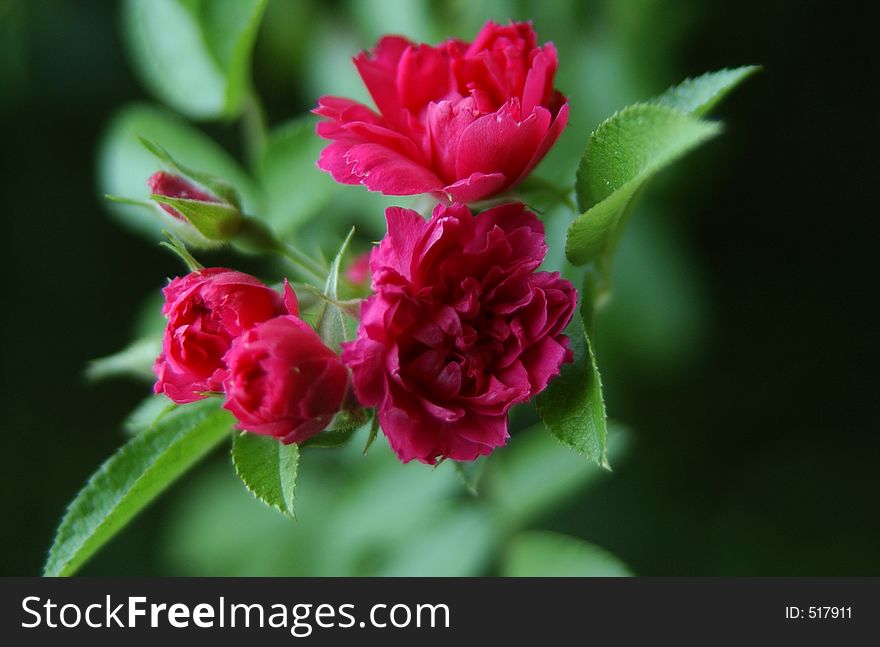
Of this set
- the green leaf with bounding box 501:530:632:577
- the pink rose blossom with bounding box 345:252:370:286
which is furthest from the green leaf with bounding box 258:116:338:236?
the green leaf with bounding box 501:530:632:577

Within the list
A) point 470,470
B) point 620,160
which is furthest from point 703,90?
point 470,470

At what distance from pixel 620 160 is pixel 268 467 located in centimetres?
58

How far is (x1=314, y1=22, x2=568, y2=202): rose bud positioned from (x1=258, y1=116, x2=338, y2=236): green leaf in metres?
0.52

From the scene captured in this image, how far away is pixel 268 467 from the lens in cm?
116

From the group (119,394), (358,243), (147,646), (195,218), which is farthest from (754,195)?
(119,394)

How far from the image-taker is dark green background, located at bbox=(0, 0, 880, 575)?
2055 millimetres

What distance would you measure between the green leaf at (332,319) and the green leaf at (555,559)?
79cm

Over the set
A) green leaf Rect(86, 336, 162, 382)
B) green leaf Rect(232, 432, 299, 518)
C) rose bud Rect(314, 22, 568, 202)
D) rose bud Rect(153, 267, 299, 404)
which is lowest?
green leaf Rect(232, 432, 299, 518)

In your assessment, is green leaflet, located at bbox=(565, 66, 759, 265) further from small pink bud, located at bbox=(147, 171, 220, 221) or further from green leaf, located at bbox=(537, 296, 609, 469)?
small pink bud, located at bbox=(147, 171, 220, 221)

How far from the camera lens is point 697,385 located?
2271 millimetres

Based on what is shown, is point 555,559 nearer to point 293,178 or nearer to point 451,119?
point 293,178

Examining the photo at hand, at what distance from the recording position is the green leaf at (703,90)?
45.9 inches

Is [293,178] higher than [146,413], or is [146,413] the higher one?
[293,178]

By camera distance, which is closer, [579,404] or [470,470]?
[579,404]
